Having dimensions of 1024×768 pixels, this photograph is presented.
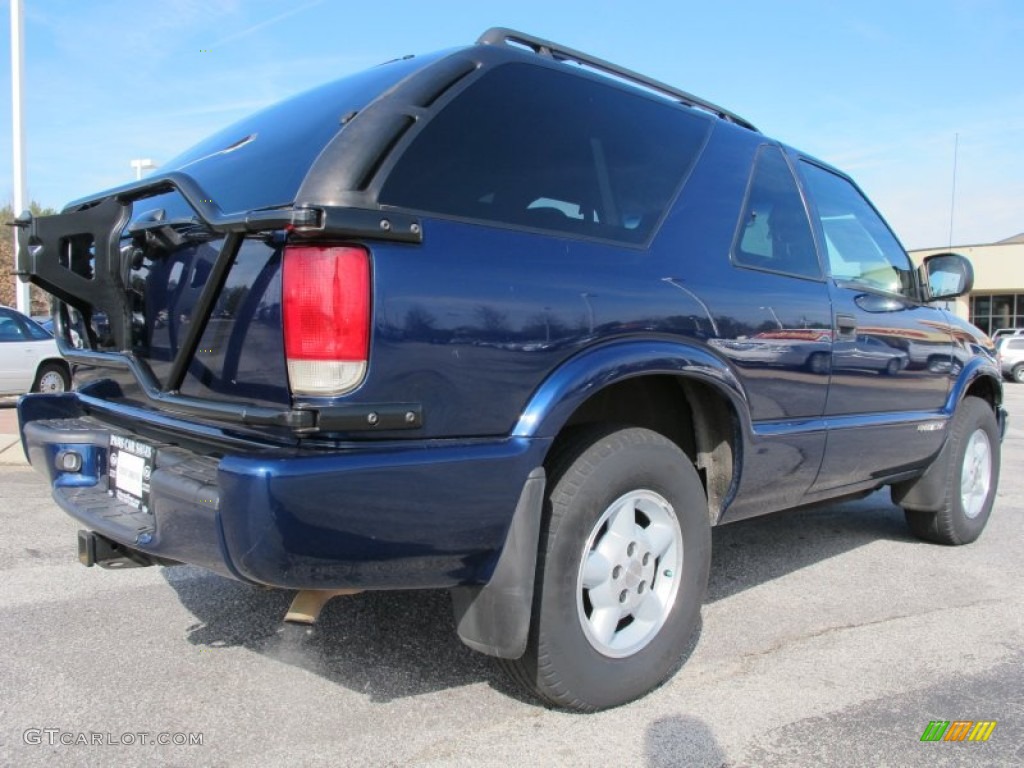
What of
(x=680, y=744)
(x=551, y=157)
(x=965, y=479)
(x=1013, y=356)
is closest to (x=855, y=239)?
(x=965, y=479)

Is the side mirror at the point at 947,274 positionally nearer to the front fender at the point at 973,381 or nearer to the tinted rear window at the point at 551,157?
the front fender at the point at 973,381

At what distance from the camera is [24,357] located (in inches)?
463

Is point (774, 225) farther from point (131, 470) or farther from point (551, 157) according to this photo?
point (131, 470)

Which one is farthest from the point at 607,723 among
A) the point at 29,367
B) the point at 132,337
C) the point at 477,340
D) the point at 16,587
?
the point at 29,367

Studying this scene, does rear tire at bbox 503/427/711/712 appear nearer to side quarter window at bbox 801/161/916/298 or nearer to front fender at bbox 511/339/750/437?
front fender at bbox 511/339/750/437

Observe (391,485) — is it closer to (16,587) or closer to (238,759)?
(238,759)

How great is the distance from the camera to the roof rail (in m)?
2.60

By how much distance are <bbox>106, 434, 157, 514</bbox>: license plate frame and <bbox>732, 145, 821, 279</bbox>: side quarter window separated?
6.76ft

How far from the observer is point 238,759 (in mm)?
2316

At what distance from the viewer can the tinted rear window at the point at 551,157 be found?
2.22 meters

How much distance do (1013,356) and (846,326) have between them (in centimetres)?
2438

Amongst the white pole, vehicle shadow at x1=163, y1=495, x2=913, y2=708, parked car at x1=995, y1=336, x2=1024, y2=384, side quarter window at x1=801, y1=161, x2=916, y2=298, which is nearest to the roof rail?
side quarter window at x1=801, y1=161, x2=916, y2=298

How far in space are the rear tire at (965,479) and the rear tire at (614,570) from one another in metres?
2.41

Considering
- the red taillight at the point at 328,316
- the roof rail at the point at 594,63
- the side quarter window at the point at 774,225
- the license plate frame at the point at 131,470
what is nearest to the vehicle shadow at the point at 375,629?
the license plate frame at the point at 131,470
